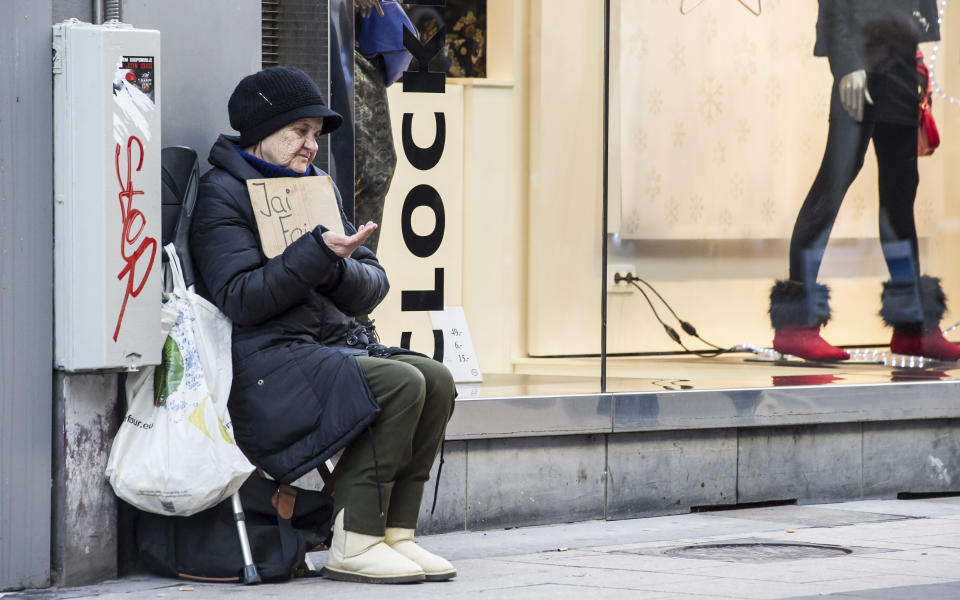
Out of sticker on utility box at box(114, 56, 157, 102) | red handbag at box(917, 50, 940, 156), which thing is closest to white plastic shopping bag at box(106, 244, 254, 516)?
sticker on utility box at box(114, 56, 157, 102)

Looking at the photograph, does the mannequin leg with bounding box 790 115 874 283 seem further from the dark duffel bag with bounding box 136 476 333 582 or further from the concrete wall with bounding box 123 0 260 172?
the dark duffel bag with bounding box 136 476 333 582

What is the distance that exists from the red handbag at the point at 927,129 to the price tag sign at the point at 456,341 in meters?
2.71

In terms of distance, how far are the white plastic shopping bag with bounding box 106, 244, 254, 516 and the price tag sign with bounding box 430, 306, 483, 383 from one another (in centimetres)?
225

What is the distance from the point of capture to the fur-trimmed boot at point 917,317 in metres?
8.23

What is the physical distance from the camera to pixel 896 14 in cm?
801

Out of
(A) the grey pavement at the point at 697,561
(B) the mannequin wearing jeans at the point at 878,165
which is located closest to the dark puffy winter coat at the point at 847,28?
(B) the mannequin wearing jeans at the point at 878,165

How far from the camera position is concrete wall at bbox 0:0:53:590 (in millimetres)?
4633

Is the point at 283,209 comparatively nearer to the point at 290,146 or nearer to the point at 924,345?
the point at 290,146

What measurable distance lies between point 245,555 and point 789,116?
4.22 metres

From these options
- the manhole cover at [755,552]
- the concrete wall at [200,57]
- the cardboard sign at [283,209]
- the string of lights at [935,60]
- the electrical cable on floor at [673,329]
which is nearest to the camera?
the cardboard sign at [283,209]

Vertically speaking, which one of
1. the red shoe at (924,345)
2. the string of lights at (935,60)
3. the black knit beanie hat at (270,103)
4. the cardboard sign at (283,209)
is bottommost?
the red shoe at (924,345)

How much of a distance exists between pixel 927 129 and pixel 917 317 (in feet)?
3.22

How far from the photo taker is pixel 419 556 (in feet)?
16.4

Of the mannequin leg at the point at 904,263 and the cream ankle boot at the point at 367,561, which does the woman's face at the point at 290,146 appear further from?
the mannequin leg at the point at 904,263
